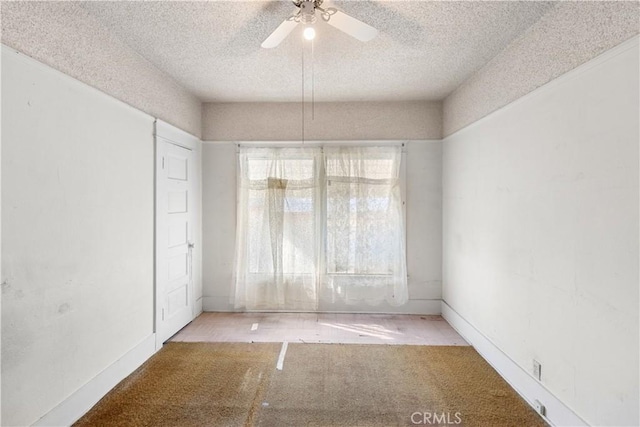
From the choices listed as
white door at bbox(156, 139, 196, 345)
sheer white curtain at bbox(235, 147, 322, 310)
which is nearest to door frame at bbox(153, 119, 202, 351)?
white door at bbox(156, 139, 196, 345)

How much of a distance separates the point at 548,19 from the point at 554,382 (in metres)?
2.29

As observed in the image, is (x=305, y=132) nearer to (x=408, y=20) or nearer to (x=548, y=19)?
(x=408, y=20)

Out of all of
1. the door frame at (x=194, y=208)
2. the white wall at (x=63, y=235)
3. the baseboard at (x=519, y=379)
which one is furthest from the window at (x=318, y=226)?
the white wall at (x=63, y=235)

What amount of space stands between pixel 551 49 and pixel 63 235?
3.24 meters

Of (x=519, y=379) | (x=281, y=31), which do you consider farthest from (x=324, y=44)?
(x=519, y=379)

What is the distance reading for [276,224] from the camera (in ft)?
12.9

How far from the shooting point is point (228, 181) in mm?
4066

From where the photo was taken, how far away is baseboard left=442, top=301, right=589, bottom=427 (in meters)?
1.91

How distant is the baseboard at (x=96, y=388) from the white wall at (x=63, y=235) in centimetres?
4

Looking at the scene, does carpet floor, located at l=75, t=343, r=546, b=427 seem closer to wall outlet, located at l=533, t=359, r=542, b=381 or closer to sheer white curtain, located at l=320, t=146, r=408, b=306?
wall outlet, located at l=533, t=359, r=542, b=381

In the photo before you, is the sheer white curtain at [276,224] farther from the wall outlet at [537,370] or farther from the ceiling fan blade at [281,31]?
the wall outlet at [537,370]

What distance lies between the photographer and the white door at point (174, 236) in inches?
119

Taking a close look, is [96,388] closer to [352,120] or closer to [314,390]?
[314,390]
